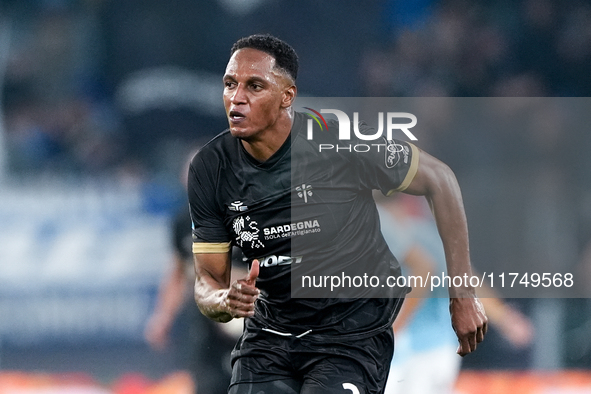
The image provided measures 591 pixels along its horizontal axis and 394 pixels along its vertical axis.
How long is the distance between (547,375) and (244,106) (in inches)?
109

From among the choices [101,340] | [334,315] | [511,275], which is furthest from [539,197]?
[101,340]

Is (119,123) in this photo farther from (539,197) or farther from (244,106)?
(539,197)

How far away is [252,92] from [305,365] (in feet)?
3.75

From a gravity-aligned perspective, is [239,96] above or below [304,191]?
above

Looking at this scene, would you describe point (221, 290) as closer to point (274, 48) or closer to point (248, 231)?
point (248, 231)

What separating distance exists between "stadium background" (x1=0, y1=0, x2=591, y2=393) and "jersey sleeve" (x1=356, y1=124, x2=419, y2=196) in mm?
1604

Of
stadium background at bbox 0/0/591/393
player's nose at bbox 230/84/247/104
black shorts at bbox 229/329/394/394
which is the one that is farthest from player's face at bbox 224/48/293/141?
stadium background at bbox 0/0/591/393

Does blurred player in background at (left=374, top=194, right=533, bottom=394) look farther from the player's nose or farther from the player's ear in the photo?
the player's nose

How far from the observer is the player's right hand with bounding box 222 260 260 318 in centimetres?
272

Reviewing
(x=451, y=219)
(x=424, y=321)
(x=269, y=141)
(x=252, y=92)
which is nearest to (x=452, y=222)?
(x=451, y=219)

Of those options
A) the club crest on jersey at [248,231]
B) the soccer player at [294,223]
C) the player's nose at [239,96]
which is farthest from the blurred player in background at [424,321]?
the player's nose at [239,96]

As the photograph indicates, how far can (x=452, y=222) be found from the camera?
3287mm

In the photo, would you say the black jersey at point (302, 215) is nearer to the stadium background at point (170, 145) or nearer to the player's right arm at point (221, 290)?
the player's right arm at point (221, 290)

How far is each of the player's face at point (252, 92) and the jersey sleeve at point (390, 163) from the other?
1.42ft
